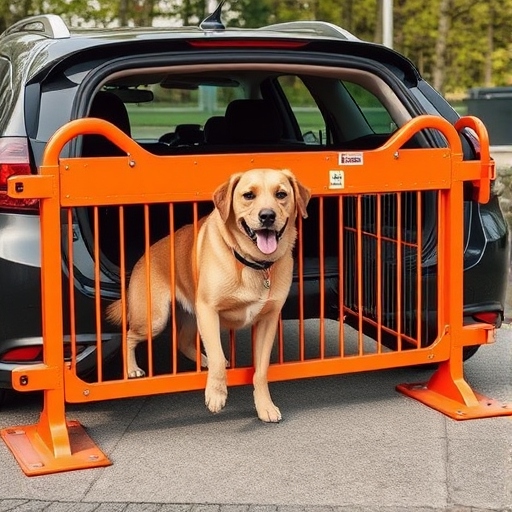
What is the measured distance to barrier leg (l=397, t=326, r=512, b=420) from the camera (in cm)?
488

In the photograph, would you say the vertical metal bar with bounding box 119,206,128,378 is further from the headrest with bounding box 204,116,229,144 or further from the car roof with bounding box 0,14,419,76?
the headrest with bounding box 204,116,229,144

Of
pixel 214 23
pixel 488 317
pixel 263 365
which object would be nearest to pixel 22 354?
pixel 263 365

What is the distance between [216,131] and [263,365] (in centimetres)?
245

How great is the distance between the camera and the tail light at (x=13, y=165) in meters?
4.29

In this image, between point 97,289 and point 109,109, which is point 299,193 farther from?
point 109,109

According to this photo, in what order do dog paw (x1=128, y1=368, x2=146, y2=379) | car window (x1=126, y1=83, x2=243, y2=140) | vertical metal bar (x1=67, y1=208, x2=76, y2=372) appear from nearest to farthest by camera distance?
1. vertical metal bar (x1=67, y1=208, x2=76, y2=372)
2. dog paw (x1=128, y1=368, x2=146, y2=379)
3. car window (x1=126, y1=83, x2=243, y2=140)

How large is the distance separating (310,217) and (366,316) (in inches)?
38.4

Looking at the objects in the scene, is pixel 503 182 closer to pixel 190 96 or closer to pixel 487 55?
pixel 487 55

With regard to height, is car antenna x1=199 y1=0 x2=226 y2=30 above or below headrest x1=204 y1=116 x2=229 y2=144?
above

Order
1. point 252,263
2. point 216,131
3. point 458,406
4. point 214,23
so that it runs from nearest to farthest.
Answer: point 252,263 < point 458,406 < point 214,23 < point 216,131

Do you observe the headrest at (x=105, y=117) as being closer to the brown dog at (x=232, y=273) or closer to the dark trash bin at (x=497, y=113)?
the brown dog at (x=232, y=273)

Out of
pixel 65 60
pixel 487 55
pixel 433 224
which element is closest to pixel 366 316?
pixel 433 224

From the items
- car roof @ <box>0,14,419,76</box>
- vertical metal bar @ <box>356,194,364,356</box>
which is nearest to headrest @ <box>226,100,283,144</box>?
car roof @ <box>0,14,419,76</box>

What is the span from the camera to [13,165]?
4.29 metres
